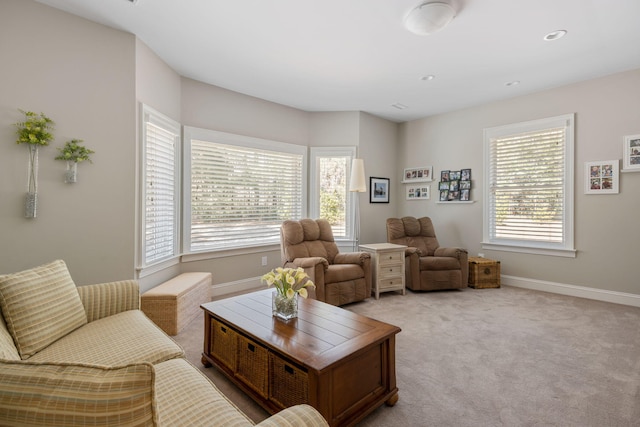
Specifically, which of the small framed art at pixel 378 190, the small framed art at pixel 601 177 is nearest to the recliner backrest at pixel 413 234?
the small framed art at pixel 378 190

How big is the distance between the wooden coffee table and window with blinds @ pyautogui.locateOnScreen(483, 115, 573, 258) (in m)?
3.55

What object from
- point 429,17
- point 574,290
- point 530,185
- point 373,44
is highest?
point 373,44

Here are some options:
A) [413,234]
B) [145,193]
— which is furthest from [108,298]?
[413,234]

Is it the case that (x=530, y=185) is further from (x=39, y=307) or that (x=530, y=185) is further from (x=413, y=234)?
(x=39, y=307)

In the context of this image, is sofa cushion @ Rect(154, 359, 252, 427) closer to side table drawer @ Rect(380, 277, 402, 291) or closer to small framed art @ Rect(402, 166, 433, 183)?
side table drawer @ Rect(380, 277, 402, 291)

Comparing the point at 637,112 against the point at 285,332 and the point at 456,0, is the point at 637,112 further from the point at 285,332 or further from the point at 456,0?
the point at 285,332

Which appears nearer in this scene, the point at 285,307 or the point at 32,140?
the point at 285,307

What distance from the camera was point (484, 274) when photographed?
4.30 metres

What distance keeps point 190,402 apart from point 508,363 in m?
2.26

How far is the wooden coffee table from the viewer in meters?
1.52

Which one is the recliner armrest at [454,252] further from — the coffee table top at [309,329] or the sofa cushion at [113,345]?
the sofa cushion at [113,345]

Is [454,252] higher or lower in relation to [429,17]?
lower

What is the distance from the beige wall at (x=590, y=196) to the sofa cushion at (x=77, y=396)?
4.95 metres

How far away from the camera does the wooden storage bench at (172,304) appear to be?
2777 millimetres
